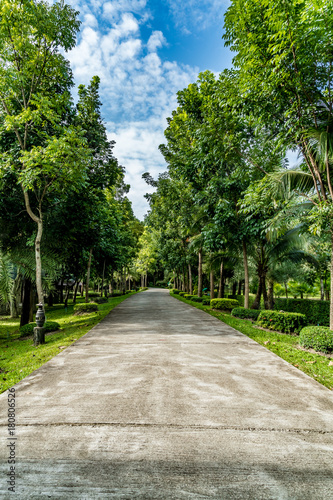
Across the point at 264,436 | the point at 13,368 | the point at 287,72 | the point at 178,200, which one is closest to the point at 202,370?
the point at 264,436

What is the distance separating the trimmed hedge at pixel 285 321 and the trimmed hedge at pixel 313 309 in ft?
22.4

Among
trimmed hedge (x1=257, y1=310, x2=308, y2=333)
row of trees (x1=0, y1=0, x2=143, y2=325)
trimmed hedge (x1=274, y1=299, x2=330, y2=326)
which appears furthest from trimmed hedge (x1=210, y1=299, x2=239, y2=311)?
row of trees (x1=0, y1=0, x2=143, y2=325)

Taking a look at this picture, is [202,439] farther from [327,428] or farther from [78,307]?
[78,307]

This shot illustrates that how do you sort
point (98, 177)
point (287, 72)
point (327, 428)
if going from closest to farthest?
point (327, 428) < point (287, 72) < point (98, 177)

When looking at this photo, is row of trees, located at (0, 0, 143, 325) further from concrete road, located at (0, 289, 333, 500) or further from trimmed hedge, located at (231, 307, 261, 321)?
trimmed hedge, located at (231, 307, 261, 321)

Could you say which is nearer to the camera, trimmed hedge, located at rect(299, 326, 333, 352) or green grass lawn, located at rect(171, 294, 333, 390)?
green grass lawn, located at rect(171, 294, 333, 390)

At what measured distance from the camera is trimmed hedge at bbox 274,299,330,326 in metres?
14.2

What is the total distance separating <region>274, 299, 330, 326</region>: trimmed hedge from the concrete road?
11334mm

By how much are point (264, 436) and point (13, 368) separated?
15.7ft

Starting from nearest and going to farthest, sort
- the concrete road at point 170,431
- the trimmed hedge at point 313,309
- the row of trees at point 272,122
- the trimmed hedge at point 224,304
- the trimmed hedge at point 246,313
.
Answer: the concrete road at point 170,431, the row of trees at point 272,122, the trimmed hedge at point 246,313, the trimmed hedge at point 313,309, the trimmed hedge at point 224,304

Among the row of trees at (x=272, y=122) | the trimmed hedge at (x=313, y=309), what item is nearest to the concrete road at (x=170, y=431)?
the row of trees at (x=272, y=122)

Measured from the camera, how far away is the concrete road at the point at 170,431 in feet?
6.64

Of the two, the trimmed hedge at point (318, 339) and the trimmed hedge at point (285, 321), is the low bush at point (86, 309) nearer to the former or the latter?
the trimmed hedge at point (285, 321)

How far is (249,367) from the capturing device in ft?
15.5
